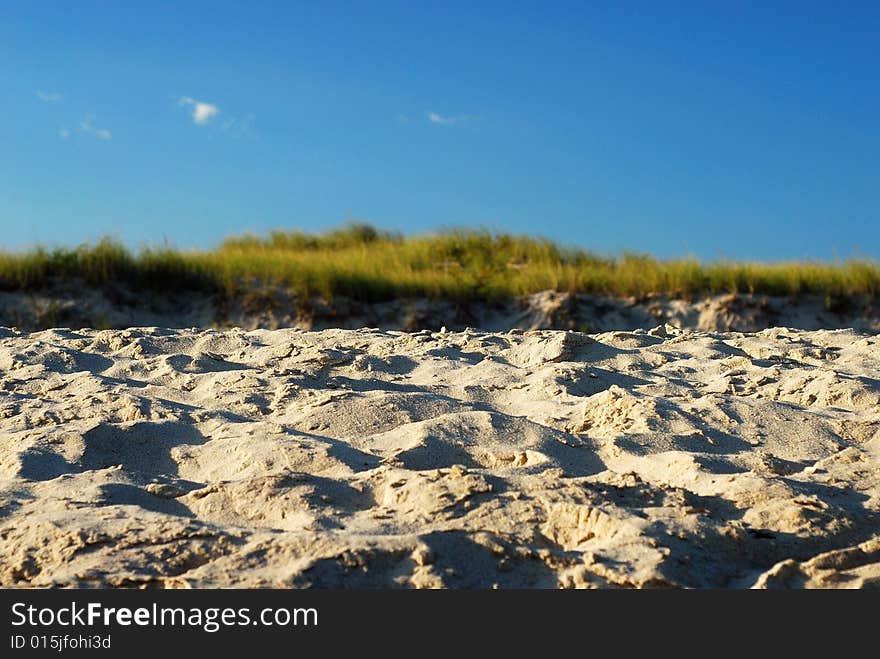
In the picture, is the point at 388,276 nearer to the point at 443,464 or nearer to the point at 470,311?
the point at 470,311

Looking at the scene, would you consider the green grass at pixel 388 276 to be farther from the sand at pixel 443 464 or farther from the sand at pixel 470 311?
the sand at pixel 443 464

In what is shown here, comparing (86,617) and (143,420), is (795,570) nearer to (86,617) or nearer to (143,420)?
(86,617)

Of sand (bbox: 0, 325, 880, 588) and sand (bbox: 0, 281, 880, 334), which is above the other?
sand (bbox: 0, 281, 880, 334)

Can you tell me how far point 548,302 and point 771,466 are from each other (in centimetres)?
532

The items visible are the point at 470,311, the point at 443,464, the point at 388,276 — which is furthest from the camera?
the point at 388,276

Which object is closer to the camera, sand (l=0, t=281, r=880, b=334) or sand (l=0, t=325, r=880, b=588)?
sand (l=0, t=325, r=880, b=588)

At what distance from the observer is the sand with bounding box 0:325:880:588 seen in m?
2.14

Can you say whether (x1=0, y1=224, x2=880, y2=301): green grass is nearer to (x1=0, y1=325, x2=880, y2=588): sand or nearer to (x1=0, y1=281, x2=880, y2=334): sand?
(x1=0, y1=281, x2=880, y2=334): sand

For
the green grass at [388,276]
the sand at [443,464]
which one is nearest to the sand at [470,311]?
the green grass at [388,276]

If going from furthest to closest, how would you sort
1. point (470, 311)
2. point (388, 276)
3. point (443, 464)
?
point (388, 276) → point (470, 311) → point (443, 464)

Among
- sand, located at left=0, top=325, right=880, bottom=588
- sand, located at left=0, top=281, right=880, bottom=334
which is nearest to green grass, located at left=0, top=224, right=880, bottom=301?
sand, located at left=0, top=281, right=880, bottom=334

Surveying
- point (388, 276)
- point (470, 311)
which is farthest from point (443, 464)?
point (388, 276)

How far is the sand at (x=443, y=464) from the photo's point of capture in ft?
7.04

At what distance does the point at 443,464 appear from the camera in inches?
109
